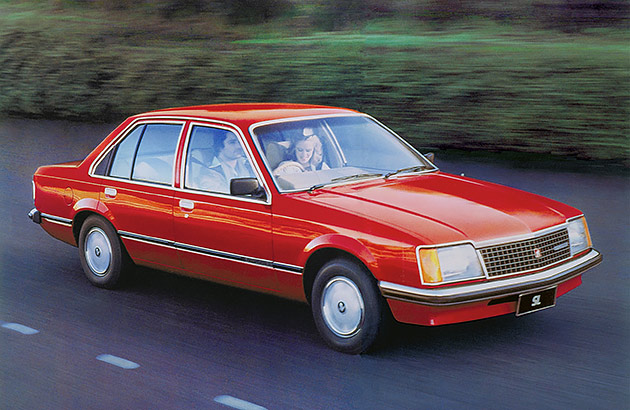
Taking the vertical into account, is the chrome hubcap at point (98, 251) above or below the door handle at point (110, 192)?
below

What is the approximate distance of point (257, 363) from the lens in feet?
17.2

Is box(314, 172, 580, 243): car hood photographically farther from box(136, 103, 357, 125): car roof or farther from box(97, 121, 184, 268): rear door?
box(97, 121, 184, 268): rear door

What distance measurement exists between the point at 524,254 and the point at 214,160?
8.26 feet

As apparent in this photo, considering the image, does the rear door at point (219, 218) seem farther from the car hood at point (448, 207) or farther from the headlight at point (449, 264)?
the headlight at point (449, 264)

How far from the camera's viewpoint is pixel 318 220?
539cm

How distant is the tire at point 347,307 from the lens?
5109 mm

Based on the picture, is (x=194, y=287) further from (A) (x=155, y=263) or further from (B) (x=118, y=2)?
(B) (x=118, y=2)

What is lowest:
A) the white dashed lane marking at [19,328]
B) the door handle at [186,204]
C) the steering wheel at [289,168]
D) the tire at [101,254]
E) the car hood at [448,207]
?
the white dashed lane marking at [19,328]

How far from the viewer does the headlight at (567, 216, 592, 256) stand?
562cm

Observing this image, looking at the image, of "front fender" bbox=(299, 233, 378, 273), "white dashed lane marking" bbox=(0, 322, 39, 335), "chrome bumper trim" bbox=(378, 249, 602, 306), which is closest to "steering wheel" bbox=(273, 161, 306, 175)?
"front fender" bbox=(299, 233, 378, 273)

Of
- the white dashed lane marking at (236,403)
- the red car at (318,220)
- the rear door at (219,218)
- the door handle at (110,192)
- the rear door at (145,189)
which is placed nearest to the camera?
the white dashed lane marking at (236,403)

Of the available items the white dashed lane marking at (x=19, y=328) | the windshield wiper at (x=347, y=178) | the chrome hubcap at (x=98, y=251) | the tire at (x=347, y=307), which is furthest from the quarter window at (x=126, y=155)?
the tire at (x=347, y=307)

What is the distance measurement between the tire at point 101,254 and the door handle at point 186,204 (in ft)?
3.16

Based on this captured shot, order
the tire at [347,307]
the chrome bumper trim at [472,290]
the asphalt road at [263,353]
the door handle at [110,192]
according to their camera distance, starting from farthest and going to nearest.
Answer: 1. the door handle at [110,192]
2. the tire at [347,307]
3. the chrome bumper trim at [472,290]
4. the asphalt road at [263,353]
